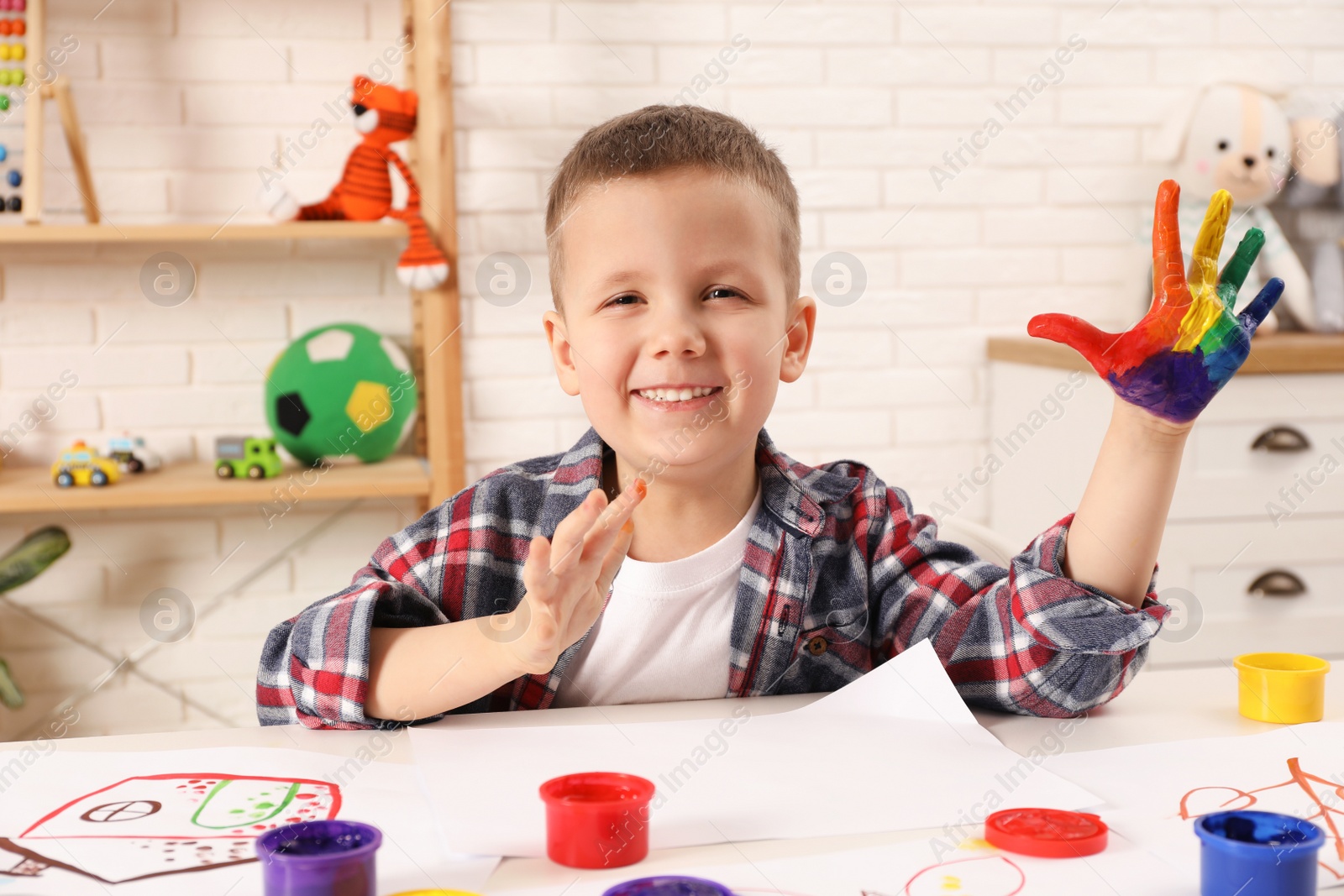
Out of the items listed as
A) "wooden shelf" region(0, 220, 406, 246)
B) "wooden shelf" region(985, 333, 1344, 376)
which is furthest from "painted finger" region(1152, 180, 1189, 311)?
"wooden shelf" region(0, 220, 406, 246)

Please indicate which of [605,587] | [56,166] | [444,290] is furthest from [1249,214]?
[56,166]

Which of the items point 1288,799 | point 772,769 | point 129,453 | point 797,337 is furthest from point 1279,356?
point 129,453

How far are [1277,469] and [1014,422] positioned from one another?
465mm

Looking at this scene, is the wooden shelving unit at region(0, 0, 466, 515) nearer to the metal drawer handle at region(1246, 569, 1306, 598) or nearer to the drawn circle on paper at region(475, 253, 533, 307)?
the drawn circle on paper at region(475, 253, 533, 307)

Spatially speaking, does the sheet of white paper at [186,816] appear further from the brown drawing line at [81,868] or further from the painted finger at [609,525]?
the painted finger at [609,525]

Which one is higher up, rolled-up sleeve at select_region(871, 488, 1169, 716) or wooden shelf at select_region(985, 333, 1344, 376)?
wooden shelf at select_region(985, 333, 1344, 376)

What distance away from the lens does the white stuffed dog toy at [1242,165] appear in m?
2.16

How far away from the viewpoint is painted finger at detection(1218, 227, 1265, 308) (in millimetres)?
738

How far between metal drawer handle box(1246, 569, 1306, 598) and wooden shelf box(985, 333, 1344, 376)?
0.34 meters

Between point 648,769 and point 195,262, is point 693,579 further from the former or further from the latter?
point 195,262

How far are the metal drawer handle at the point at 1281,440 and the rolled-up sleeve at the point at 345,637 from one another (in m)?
1.49

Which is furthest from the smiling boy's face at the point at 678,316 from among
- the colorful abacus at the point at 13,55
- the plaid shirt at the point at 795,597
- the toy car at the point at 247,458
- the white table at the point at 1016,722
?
the colorful abacus at the point at 13,55

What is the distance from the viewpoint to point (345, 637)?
0.85 meters

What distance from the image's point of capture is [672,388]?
2.98 feet
